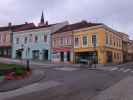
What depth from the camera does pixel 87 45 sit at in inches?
1549

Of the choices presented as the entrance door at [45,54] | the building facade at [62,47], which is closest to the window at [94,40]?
the building facade at [62,47]

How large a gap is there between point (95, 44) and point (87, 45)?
1.82m

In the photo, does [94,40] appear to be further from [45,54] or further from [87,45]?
[45,54]

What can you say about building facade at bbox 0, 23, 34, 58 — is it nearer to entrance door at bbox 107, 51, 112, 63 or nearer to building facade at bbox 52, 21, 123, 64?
building facade at bbox 52, 21, 123, 64

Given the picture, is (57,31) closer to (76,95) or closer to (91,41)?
(91,41)

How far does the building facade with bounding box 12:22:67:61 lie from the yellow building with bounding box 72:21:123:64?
7236 millimetres

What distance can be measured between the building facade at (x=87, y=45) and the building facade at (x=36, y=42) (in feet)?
5.66

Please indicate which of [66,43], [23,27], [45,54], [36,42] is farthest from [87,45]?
[23,27]

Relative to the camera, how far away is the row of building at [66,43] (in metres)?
38.1

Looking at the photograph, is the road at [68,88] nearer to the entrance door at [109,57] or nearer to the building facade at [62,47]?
the entrance door at [109,57]

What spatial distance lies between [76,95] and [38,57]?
3727 cm

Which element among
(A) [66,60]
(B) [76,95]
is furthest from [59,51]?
(B) [76,95]

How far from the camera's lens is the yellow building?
37.4 m

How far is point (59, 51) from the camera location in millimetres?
43844
